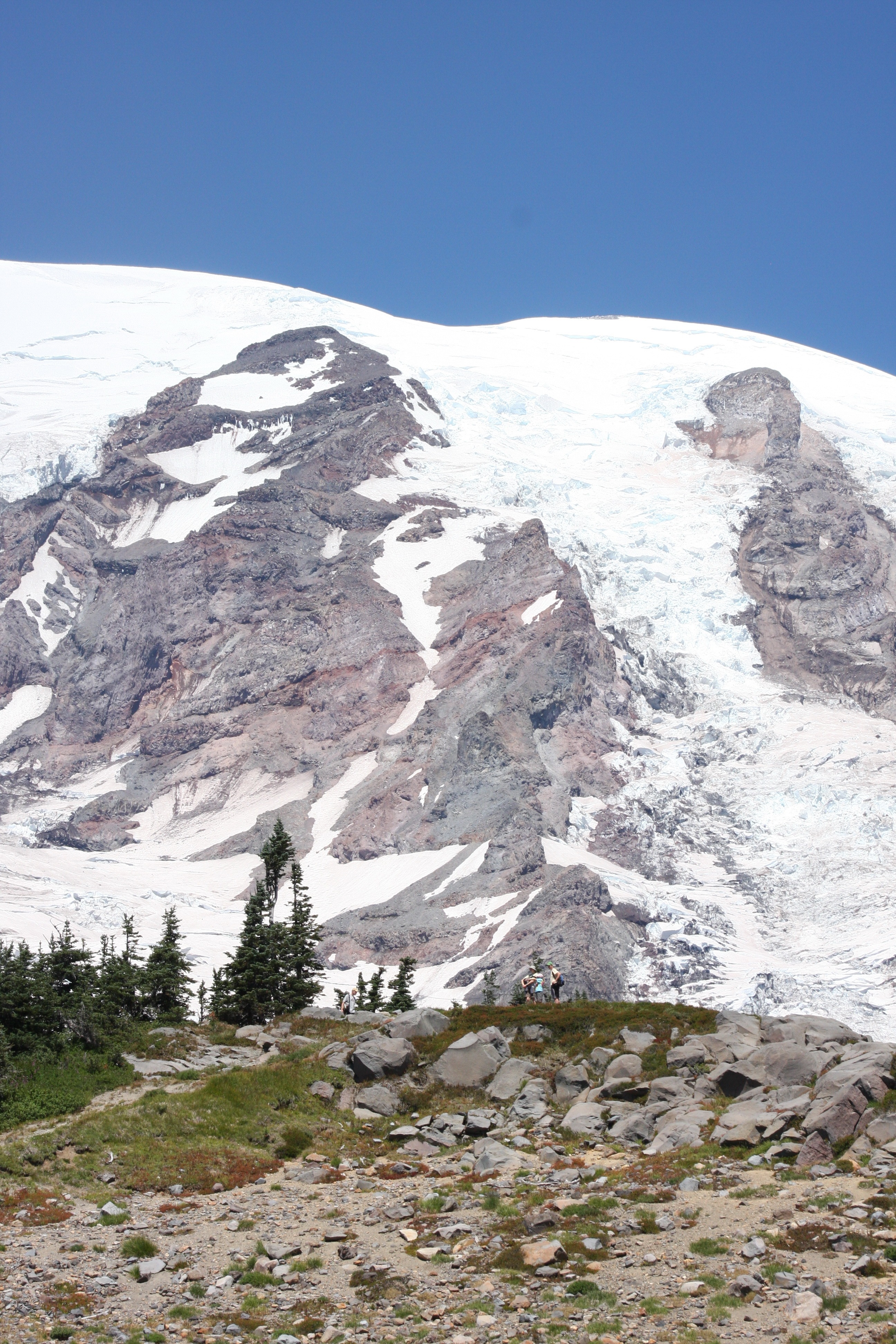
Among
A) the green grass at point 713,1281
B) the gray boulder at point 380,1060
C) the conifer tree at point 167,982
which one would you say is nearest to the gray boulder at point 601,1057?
the gray boulder at point 380,1060

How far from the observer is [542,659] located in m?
192

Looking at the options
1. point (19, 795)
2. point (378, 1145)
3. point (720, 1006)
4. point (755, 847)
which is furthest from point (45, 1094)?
point (19, 795)

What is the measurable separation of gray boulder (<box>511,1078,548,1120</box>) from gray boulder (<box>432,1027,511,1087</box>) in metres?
1.44

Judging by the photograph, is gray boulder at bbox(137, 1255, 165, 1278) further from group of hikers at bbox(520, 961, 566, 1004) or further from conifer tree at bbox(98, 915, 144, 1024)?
group of hikers at bbox(520, 961, 566, 1004)

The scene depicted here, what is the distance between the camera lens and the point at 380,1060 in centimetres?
3272

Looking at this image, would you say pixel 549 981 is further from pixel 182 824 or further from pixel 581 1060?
pixel 182 824

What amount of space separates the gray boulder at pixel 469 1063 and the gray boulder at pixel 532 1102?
4.73 feet

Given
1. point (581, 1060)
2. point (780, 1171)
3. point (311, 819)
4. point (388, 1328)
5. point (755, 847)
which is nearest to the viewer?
point (388, 1328)

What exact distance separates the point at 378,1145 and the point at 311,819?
492ft

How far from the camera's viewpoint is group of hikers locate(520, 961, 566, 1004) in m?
42.1

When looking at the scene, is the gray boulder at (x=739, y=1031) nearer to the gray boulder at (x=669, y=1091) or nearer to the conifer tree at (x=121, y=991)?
the gray boulder at (x=669, y=1091)

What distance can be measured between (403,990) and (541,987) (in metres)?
16.7

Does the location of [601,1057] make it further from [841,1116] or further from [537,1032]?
[841,1116]

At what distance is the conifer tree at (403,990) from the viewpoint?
5481 cm
